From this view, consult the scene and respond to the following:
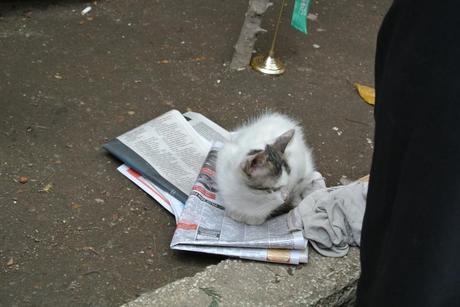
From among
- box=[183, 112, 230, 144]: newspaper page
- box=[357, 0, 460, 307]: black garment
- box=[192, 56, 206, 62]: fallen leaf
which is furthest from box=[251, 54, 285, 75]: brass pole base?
box=[357, 0, 460, 307]: black garment

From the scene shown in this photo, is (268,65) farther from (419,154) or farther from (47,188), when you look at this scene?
(419,154)

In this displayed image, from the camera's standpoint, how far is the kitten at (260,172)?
2.14 m

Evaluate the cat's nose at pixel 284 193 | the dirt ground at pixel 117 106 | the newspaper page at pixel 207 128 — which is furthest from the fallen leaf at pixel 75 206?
the cat's nose at pixel 284 193

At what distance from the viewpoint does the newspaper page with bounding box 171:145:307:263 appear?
2090 mm

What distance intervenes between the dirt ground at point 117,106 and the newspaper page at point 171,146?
0.14m

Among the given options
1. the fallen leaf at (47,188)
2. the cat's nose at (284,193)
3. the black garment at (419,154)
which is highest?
the black garment at (419,154)

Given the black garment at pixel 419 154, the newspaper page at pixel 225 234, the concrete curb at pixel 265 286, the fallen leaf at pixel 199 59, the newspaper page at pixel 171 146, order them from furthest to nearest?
the fallen leaf at pixel 199 59 < the newspaper page at pixel 171 146 < the newspaper page at pixel 225 234 < the concrete curb at pixel 265 286 < the black garment at pixel 419 154

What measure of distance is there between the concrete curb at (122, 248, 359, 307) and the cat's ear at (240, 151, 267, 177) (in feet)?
1.11

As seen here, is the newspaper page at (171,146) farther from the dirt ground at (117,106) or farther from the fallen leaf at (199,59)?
the fallen leaf at (199,59)

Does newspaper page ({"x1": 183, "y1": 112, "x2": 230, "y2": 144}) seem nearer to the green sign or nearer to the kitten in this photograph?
the kitten

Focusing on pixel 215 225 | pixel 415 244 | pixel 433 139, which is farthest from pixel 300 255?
pixel 433 139

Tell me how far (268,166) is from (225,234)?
0.31 meters

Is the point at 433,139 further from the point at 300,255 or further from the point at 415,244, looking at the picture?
the point at 300,255

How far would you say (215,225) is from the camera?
→ 7.32 feet
